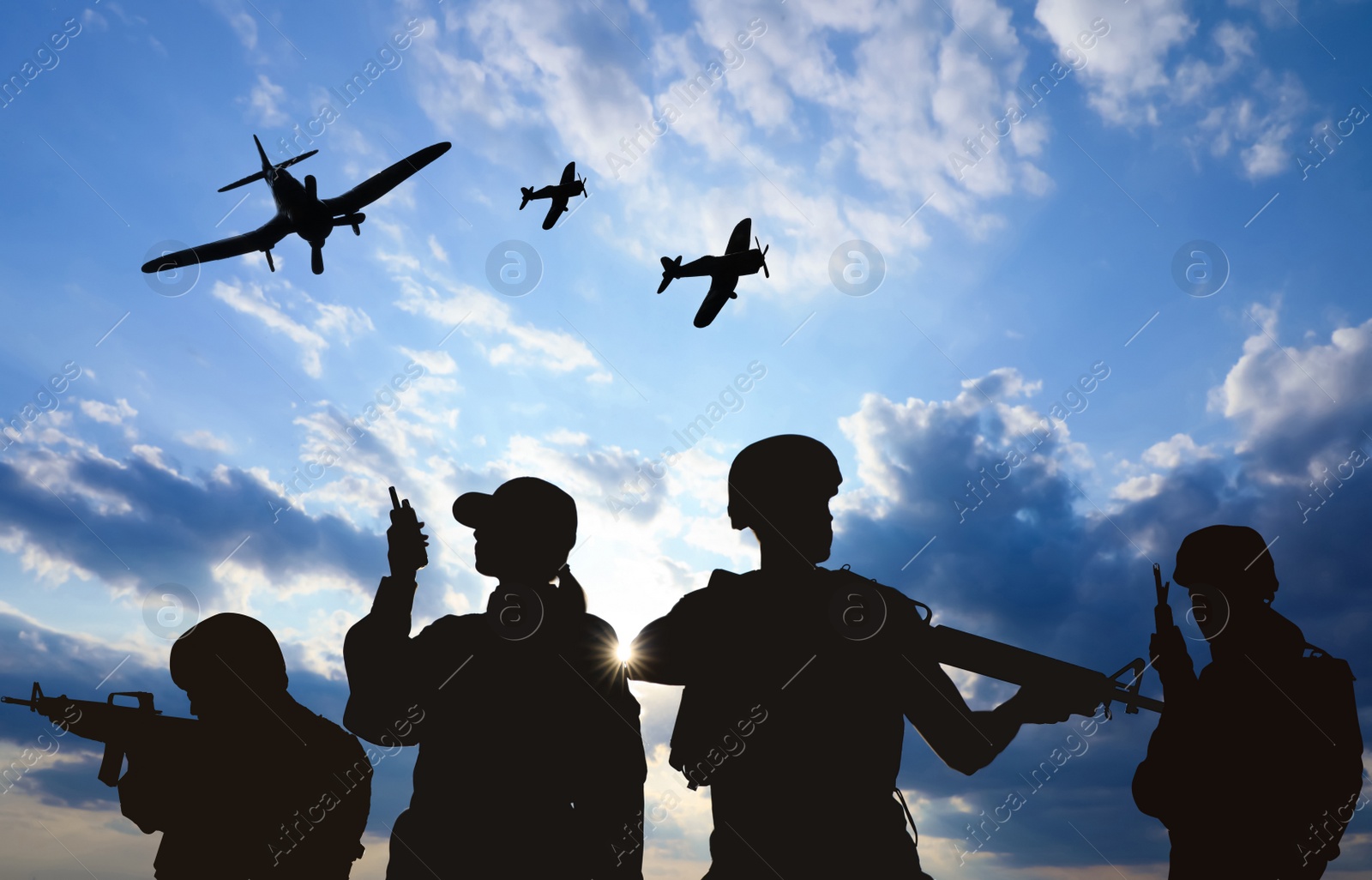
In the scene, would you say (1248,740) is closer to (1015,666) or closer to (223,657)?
(1015,666)

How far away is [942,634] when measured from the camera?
5.60 m

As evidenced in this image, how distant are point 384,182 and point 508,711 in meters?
42.4

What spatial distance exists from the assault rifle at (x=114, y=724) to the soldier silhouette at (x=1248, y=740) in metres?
7.48

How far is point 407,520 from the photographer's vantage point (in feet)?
16.4

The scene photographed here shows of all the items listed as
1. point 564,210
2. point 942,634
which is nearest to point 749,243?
point 564,210

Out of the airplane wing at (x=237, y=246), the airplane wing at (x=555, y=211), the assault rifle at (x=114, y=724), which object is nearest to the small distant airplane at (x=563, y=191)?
the airplane wing at (x=555, y=211)

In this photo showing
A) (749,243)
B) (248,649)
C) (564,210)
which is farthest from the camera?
(564,210)

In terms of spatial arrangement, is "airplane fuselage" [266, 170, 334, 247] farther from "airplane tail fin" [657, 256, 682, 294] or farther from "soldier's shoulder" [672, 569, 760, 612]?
"soldier's shoulder" [672, 569, 760, 612]

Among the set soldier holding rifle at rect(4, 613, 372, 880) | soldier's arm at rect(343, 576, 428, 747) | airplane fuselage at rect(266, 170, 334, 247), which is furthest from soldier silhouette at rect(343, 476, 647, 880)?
airplane fuselage at rect(266, 170, 334, 247)

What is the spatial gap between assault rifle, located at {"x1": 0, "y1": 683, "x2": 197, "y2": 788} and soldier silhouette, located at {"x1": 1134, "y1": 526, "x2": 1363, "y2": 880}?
24.5 ft

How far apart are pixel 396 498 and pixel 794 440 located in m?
2.54

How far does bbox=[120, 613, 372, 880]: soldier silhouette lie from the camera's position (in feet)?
19.2

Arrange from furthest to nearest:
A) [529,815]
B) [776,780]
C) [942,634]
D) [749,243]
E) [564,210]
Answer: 1. [564,210]
2. [749,243]
3. [942,634]
4. [529,815]
5. [776,780]

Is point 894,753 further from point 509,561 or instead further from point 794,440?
point 509,561
